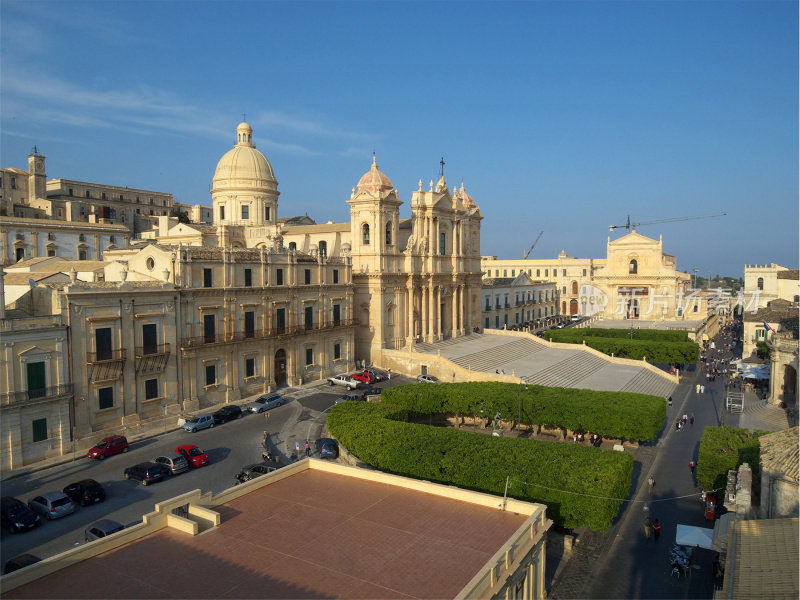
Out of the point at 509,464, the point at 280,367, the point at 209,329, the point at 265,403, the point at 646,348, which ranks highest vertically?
the point at 209,329

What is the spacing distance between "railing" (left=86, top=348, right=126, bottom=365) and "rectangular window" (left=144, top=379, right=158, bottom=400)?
2.45m

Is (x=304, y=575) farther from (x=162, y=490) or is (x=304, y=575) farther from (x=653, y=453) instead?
(x=653, y=453)

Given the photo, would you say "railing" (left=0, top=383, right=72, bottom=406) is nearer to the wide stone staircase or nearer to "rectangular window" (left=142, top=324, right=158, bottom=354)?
"rectangular window" (left=142, top=324, right=158, bottom=354)

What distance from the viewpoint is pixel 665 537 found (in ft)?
75.0

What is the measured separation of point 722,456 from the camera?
82.8 feet

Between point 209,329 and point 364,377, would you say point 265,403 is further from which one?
point 364,377

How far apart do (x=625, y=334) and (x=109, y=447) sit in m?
54.8

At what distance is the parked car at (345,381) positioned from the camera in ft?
149

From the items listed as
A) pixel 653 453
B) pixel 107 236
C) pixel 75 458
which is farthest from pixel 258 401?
pixel 107 236

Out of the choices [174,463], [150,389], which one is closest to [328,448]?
[174,463]

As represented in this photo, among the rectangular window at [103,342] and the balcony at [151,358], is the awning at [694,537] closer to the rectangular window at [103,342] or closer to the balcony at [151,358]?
the balcony at [151,358]

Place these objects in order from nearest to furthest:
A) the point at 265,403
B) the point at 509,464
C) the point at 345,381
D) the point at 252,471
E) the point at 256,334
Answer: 1. the point at 509,464
2. the point at 252,471
3. the point at 265,403
4. the point at 256,334
5. the point at 345,381

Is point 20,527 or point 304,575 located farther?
point 20,527

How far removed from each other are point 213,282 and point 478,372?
856 inches
